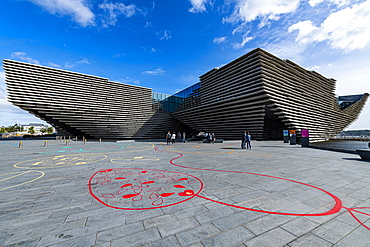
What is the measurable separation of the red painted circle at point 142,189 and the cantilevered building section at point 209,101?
26.5 meters

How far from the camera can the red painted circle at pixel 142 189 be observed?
3941 mm

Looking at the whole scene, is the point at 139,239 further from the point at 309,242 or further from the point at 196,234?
the point at 309,242

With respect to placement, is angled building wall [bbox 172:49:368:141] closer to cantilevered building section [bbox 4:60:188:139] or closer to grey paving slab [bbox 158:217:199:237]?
cantilevered building section [bbox 4:60:188:139]

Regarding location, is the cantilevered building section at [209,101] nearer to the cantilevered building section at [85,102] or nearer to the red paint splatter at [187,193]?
the cantilevered building section at [85,102]

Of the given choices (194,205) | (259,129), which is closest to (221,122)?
(259,129)

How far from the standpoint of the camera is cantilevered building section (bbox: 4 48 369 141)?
29906 millimetres

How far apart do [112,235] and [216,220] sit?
1.94 meters

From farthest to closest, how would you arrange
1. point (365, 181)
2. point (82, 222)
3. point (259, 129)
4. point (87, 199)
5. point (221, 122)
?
1. point (221, 122)
2. point (259, 129)
3. point (365, 181)
4. point (87, 199)
5. point (82, 222)

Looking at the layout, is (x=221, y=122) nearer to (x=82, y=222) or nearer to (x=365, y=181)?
(x=365, y=181)

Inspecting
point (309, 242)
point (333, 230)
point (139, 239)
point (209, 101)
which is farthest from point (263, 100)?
point (139, 239)

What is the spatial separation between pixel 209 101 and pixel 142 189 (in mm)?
36292

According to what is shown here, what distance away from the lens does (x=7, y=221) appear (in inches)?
125

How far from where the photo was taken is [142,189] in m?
4.85

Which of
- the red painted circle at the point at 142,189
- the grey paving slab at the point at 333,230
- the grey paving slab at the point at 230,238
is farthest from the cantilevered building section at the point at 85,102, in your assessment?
the grey paving slab at the point at 333,230
